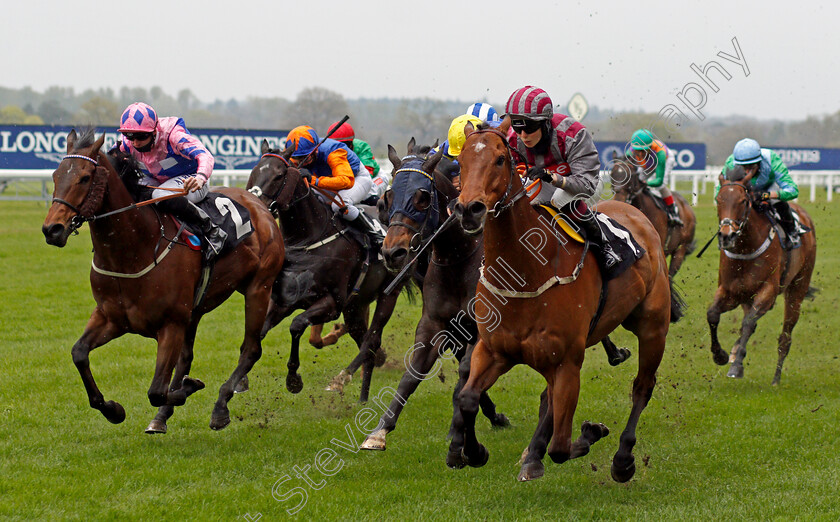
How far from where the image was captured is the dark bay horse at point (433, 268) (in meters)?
4.73

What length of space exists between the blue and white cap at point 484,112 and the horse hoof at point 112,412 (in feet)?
9.01

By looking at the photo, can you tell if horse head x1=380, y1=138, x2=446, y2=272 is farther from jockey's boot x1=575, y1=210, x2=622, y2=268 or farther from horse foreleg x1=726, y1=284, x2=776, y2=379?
horse foreleg x1=726, y1=284, x2=776, y2=379

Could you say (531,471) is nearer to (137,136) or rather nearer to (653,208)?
(137,136)

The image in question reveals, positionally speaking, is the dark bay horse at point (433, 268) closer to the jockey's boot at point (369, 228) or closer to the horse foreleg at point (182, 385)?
the horse foreleg at point (182, 385)

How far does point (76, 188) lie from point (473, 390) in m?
2.31

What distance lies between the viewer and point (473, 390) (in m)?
4.20

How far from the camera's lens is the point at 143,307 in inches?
200

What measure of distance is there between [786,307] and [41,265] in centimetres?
1010

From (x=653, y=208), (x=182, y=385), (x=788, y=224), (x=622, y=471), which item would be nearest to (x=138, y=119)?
(x=182, y=385)

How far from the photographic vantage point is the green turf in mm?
4484

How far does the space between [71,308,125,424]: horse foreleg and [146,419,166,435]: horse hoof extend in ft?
1.26

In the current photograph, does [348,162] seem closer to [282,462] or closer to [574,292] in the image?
[282,462]

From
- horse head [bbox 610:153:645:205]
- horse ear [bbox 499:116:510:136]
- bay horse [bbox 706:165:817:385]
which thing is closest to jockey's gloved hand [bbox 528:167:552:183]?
horse ear [bbox 499:116:510:136]

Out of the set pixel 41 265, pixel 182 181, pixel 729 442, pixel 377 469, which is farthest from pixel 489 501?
pixel 41 265
